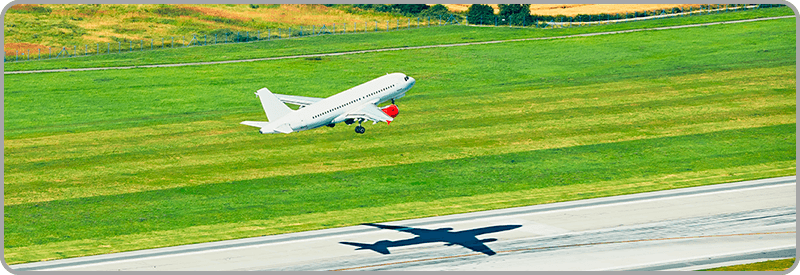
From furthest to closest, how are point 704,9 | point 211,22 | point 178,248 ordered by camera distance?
1. point 704,9
2. point 211,22
3. point 178,248

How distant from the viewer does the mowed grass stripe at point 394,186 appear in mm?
73500

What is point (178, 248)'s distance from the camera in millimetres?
68000

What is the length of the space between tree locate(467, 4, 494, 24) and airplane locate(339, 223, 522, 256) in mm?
70805

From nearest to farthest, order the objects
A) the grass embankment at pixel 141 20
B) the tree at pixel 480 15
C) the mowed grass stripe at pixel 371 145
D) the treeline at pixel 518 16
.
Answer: the mowed grass stripe at pixel 371 145, the grass embankment at pixel 141 20, the treeline at pixel 518 16, the tree at pixel 480 15

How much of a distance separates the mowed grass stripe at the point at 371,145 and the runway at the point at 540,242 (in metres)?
14.7

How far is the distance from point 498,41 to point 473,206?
54.5m

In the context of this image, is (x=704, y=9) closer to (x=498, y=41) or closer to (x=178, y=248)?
(x=498, y=41)

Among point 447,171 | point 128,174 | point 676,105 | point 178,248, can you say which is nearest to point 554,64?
point 676,105

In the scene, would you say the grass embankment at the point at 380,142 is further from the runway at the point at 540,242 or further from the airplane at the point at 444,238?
the airplane at the point at 444,238

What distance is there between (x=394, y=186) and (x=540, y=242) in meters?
16.9

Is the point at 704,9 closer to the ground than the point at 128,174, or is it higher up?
higher up

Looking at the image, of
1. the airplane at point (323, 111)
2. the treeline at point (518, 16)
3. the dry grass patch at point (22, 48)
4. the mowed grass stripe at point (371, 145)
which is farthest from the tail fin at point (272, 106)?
the treeline at point (518, 16)

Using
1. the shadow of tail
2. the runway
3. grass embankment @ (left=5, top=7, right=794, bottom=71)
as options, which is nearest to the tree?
grass embankment @ (left=5, top=7, right=794, bottom=71)

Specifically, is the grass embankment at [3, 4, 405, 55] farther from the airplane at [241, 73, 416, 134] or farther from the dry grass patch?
the airplane at [241, 73, 416, 134]
